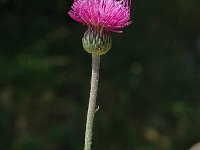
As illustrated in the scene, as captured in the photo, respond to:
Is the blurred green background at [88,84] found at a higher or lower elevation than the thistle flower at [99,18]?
lower

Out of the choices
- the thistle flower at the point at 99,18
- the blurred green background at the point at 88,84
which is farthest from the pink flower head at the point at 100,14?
the blurred green background at the point at 88,84

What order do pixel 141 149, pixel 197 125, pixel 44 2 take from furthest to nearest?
pixel 44 2 < pixel 197 125 < pixel 141 149

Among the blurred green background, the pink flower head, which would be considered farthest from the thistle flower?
the blurred green background

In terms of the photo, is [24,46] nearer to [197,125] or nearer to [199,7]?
[197,125]

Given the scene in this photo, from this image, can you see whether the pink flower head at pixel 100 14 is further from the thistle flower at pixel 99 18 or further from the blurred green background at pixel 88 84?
the blurred green background at pixel 88 84

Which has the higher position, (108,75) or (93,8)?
(93,8)

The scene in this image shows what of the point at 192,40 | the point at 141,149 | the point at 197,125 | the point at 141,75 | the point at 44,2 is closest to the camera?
the point at 141,149

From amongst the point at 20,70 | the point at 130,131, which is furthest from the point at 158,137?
the point at 20,70
